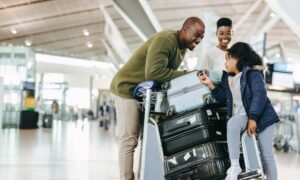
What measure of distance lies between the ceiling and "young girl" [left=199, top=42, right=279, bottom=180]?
1327 cm

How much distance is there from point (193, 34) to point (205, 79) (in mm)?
421

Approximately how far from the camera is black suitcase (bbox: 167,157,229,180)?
3076mm

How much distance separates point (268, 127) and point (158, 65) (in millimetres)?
986

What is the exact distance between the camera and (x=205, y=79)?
3135mm

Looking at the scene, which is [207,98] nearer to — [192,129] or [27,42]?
[192,129]

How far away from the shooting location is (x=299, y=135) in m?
11.5

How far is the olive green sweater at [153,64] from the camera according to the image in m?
3.28

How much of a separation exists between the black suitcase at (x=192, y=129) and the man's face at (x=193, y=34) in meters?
0.59

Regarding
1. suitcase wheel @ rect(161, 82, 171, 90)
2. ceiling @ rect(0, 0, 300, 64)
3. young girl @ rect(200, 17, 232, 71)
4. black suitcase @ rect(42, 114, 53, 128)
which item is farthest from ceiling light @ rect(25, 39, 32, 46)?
suitcase wheel @ rect(161, 82, 171, 90)

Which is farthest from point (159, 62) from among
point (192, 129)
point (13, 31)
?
point (13, 31)

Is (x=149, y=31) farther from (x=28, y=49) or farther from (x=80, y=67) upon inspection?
(x=80, y=67)

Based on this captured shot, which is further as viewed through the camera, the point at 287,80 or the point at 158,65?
the point at 287,80

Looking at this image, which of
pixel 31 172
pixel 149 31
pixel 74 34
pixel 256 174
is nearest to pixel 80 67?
pixel 74 34

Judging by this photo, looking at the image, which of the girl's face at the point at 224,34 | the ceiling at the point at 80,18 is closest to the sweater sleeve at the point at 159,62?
the girl's face at the point at 224,34
